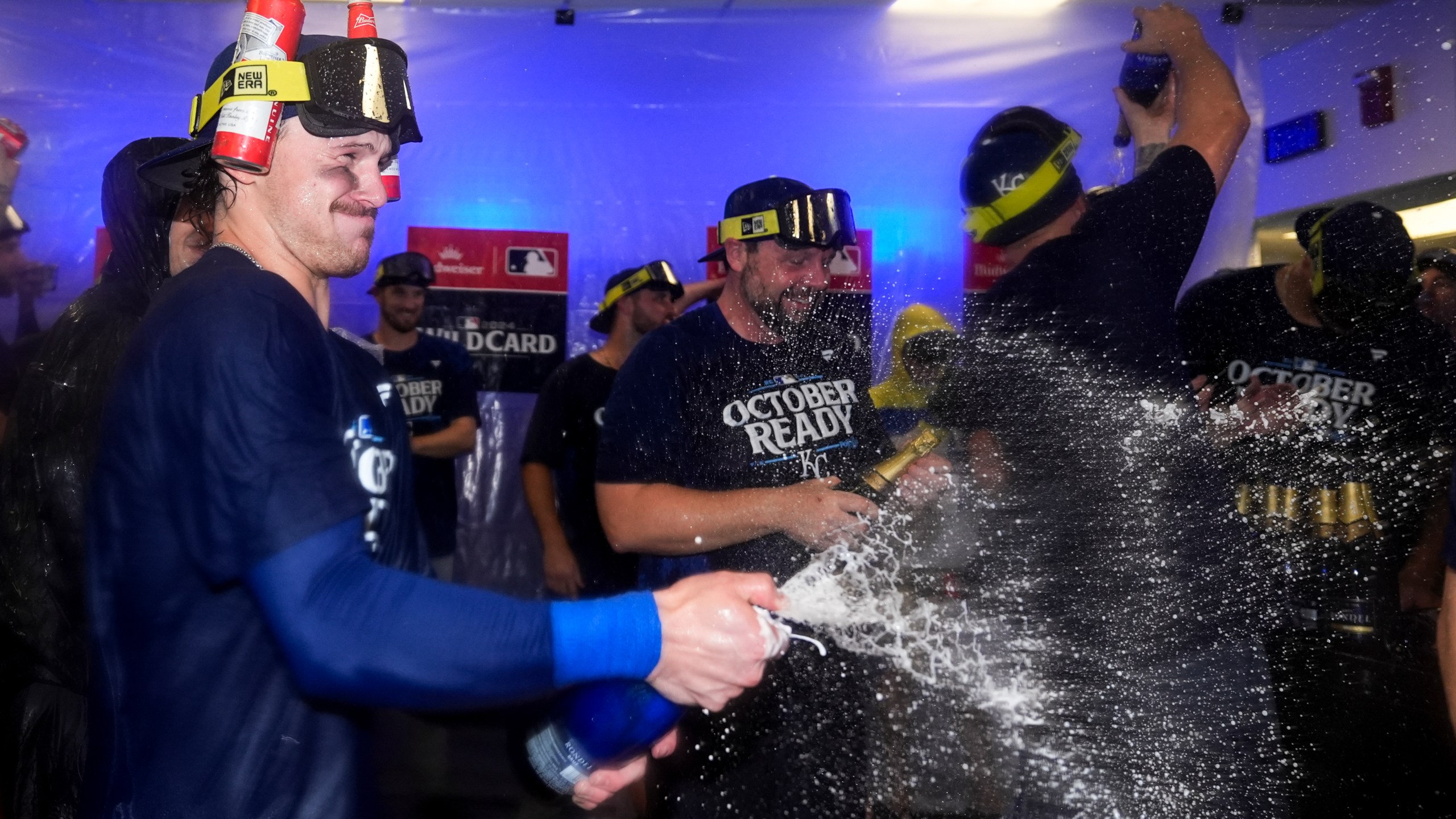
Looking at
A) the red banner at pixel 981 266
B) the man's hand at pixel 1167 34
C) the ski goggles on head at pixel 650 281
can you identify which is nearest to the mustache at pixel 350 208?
the red banner at pixel 981 266

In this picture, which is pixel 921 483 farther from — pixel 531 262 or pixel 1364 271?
pixel 531 262

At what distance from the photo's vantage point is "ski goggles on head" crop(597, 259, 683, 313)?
2.46 m

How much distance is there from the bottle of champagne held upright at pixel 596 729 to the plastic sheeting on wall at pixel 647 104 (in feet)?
2.80

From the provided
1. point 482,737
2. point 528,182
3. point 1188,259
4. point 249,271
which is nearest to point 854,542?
point 1188,259

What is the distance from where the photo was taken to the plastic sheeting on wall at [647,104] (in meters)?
1.81

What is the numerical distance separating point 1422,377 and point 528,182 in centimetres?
190

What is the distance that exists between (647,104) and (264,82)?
3.96ft

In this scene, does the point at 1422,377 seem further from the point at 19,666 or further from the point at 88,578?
the point at 19,666

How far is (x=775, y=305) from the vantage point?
1.52 metres

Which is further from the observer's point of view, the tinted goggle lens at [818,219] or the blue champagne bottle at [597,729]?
the tinted goggle lens at [818,219]

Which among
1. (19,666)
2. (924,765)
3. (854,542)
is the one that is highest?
(854,542)

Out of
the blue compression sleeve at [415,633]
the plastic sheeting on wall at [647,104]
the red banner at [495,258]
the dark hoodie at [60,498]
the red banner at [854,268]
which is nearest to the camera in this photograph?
the blue compression sleeve at [415,633]

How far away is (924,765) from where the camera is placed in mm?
1487

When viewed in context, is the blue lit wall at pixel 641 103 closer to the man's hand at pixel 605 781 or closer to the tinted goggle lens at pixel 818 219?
the tinted goggle lens at pixel 818 219
